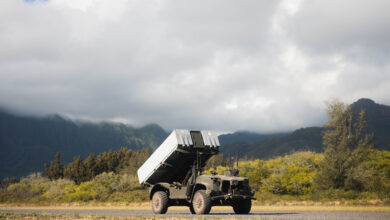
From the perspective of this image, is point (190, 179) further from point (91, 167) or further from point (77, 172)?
point (91, 167)

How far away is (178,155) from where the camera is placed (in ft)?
62.0

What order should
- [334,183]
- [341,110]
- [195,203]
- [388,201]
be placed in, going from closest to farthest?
[195,203]
[388,201]
[334,183]
[341,110]

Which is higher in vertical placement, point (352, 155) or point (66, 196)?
point (352, 155)

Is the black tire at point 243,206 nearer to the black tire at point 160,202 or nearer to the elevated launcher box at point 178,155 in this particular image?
the elevated launcher box at point 178,155

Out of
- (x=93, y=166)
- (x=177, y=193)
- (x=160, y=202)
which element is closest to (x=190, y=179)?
(x=177, y=193)

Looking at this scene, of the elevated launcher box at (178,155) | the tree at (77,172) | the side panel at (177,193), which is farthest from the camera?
the tree at (77,172)

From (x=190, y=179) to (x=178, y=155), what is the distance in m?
1.30

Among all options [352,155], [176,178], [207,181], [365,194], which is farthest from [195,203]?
[352,155]

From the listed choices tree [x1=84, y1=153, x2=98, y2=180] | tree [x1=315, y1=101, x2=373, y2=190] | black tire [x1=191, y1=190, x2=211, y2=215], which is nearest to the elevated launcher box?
black tire [x1=191, y1=190, x2=211, y2=215]

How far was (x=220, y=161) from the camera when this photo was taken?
9938 cm

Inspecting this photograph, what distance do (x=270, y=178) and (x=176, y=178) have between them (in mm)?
28047

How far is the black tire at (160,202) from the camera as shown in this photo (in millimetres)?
19189

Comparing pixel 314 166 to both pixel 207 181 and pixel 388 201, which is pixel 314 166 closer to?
pixel 388 201

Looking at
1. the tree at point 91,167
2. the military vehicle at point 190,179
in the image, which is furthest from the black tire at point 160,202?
the tree at point 91,167
